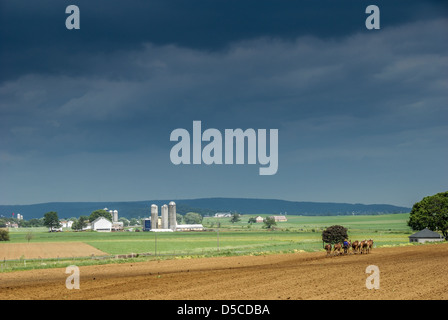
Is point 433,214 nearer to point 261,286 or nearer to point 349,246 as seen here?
point 349,246

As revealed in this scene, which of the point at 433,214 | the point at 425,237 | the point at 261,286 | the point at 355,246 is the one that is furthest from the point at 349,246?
the point at 433,214

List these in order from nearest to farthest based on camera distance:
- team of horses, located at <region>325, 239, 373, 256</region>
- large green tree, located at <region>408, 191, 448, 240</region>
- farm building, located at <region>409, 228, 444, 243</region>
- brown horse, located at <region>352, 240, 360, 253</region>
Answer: team of horses, located at <region>325, 239, 373, 256</region>, brown horse, located at <region>352, 240, 360, 253</region>, farm building, located at <region>409, 228, 444, 243</region>, large green tree, located at <region>408, 191, 448, 240</region>

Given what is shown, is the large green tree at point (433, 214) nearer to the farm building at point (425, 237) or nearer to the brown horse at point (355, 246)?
the farm building at point (425, 237)

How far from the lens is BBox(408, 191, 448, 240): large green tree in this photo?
10912 cm

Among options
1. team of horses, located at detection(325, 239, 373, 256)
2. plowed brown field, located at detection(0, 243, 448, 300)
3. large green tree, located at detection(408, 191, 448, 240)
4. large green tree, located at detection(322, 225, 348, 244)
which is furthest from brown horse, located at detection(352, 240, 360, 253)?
large green tree, located at detection(408, 191, 448, 240)

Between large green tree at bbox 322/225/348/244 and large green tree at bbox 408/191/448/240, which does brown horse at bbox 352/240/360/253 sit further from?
Answer: large green tree at bbox 408/191/448/240

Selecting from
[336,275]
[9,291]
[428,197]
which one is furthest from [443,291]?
[428,197]


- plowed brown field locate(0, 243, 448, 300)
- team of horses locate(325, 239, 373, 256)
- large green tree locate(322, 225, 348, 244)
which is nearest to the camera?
plowed brown field locate(0, 243, 448, 300)

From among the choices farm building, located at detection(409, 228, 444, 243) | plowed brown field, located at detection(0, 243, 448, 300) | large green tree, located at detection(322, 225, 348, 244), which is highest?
plowed brown field, located at detection(0, 243, 448, 300)

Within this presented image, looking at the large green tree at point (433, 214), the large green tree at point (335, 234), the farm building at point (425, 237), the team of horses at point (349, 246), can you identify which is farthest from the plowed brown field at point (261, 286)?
the large green tree at point (433, 214)

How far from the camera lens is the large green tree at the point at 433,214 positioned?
109125mm
